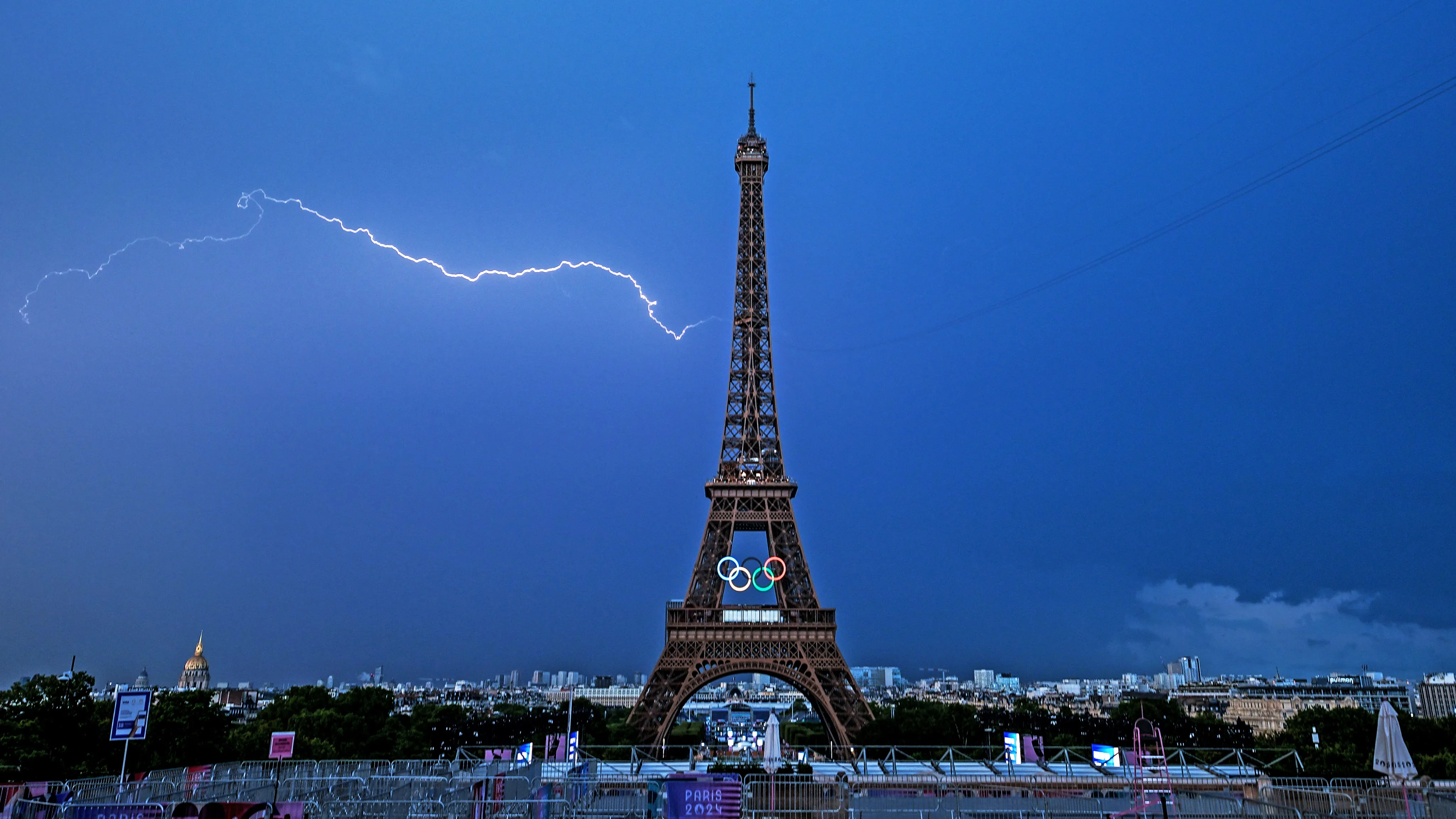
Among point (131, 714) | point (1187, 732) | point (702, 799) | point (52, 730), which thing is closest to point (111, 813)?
point (702, 799)

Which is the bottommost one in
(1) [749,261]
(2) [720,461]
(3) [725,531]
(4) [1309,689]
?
(4) [1309,689]

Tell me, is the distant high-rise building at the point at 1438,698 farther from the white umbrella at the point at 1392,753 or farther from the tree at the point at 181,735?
the tree at the point at 181,735

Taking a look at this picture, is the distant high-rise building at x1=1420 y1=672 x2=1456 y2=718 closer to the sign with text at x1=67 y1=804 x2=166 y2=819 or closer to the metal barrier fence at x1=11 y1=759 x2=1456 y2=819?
the metal barrier fence at x1=11 y1=759 x2=1456 y2=819

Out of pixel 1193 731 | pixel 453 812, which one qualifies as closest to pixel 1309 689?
pixel 1193 731

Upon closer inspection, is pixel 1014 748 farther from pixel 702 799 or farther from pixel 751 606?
pixel 702 799

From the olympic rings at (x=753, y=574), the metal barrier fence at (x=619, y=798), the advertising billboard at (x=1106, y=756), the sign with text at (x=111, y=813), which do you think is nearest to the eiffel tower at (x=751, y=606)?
the olympic rings at (x=753, y=574)

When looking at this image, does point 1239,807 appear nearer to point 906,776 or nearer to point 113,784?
point 906,776

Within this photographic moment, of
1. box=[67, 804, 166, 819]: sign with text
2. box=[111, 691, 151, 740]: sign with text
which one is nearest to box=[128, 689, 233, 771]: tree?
box=[111, 691, 151, 740]: sign with text
